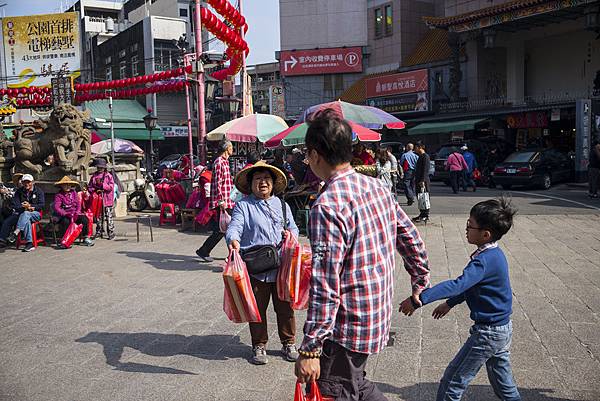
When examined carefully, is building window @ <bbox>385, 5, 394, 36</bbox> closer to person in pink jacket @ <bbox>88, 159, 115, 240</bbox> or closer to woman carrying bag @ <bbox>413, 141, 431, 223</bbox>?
woman carrying bag @ <bbox>413, 141, 431, 223</bbox>

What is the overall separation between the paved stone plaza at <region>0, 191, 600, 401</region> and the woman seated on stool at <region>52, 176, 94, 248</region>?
4.90ft

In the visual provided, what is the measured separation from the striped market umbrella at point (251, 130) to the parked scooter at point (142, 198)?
12.6 ft

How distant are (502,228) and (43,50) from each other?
128 ft

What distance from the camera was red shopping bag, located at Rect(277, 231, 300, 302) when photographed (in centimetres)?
380

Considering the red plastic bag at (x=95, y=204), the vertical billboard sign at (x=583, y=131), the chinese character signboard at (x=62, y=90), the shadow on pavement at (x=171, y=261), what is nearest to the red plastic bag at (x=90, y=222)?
the red plastic bag at (x=95, y=204)

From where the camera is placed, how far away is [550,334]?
4.57 metres

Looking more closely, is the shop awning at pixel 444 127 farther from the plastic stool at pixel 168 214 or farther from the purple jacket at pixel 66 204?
the purple jacket at pixel 66 204

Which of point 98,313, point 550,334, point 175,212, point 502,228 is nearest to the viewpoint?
point 502,228

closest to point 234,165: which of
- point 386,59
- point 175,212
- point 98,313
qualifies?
point 175,212

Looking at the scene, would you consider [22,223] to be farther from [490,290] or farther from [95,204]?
[490,290]

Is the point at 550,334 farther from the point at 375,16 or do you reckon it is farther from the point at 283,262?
the point at 375,16

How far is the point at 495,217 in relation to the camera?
2.92 metres

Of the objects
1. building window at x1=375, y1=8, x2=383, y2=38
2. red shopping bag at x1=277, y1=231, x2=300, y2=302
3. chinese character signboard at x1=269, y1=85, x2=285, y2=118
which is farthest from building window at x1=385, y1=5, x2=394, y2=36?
red shopping bag at x1=277, y1=231, x2=300, y2=302

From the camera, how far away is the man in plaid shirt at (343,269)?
87.8 inches
